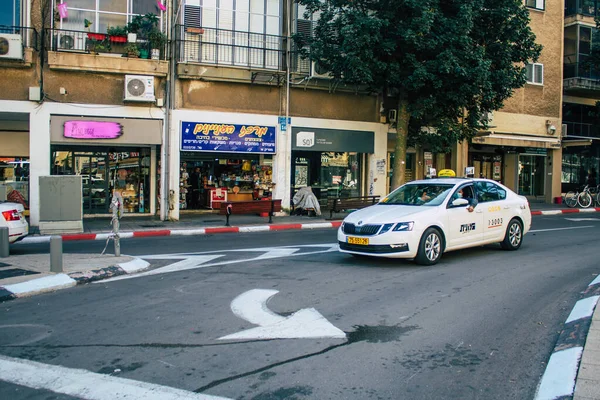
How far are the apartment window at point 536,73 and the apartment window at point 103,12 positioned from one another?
1935cm

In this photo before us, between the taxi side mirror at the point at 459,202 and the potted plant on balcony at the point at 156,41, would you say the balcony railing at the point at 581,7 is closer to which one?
the potted plant on balcony at the point at 156,41

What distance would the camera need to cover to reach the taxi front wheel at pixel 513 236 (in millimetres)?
11781

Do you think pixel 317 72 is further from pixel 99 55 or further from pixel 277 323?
pixel 277 323

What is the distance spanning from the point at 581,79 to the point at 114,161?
965 inches

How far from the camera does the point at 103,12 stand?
19078 mm

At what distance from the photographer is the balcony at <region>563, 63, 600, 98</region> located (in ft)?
97.2

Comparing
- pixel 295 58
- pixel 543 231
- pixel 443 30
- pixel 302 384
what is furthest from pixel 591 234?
pixel 302 384

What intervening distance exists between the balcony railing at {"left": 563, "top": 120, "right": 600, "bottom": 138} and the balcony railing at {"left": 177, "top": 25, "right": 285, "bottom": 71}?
19170mm

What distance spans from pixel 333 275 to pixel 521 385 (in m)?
4.72

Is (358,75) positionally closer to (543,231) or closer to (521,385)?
(543,231)

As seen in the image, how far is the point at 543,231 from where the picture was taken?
16266mm

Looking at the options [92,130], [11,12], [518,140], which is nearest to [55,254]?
[92,130]

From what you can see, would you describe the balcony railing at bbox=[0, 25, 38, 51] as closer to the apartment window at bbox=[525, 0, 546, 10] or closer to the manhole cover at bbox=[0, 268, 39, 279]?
the manhole cover at bbox=[0, 268, 39, 279]

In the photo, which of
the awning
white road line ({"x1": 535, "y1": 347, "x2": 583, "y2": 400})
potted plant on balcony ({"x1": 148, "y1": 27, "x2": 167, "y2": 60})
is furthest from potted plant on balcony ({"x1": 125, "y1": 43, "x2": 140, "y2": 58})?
white road line ({"x1": 535, "y1": 347, "x2": 583, "y2": 400})
